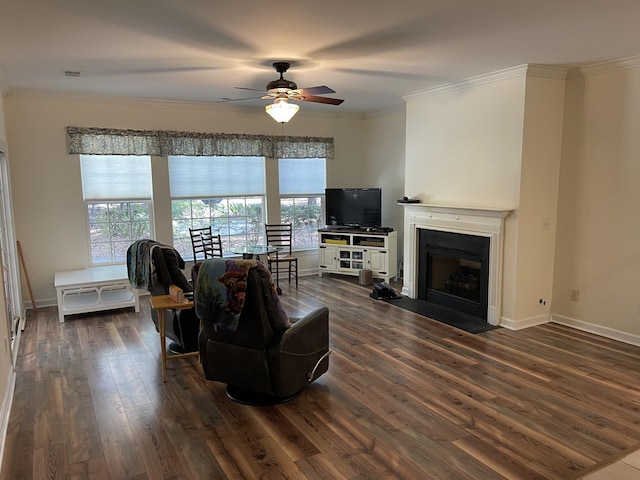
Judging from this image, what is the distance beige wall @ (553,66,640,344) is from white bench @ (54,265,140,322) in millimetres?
5124

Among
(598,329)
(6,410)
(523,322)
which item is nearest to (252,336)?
(6,410)

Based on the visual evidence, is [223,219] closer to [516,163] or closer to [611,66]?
[516,163]

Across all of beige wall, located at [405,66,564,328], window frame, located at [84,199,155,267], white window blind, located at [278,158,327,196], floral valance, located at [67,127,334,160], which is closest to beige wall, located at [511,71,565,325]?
beige wall, located at [405,66,564,328]

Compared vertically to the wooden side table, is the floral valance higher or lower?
higher

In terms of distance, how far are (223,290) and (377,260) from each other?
4.42m

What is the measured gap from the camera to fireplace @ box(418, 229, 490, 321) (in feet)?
17.4

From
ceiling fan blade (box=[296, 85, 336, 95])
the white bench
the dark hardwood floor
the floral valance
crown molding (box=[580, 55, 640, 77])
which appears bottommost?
the dark hardwood floor

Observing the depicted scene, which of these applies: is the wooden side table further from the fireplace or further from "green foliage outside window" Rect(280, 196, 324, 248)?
"green foliage outside window" Rect(280, 196, 324, 248)

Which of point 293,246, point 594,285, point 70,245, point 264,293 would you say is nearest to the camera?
point 264,293

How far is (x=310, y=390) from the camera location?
3.60 metres

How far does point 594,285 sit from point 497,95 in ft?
7.36

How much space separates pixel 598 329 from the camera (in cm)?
480

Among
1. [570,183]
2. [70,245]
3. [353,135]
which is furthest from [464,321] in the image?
[70,245]

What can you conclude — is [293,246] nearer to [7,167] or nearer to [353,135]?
[353,135]
